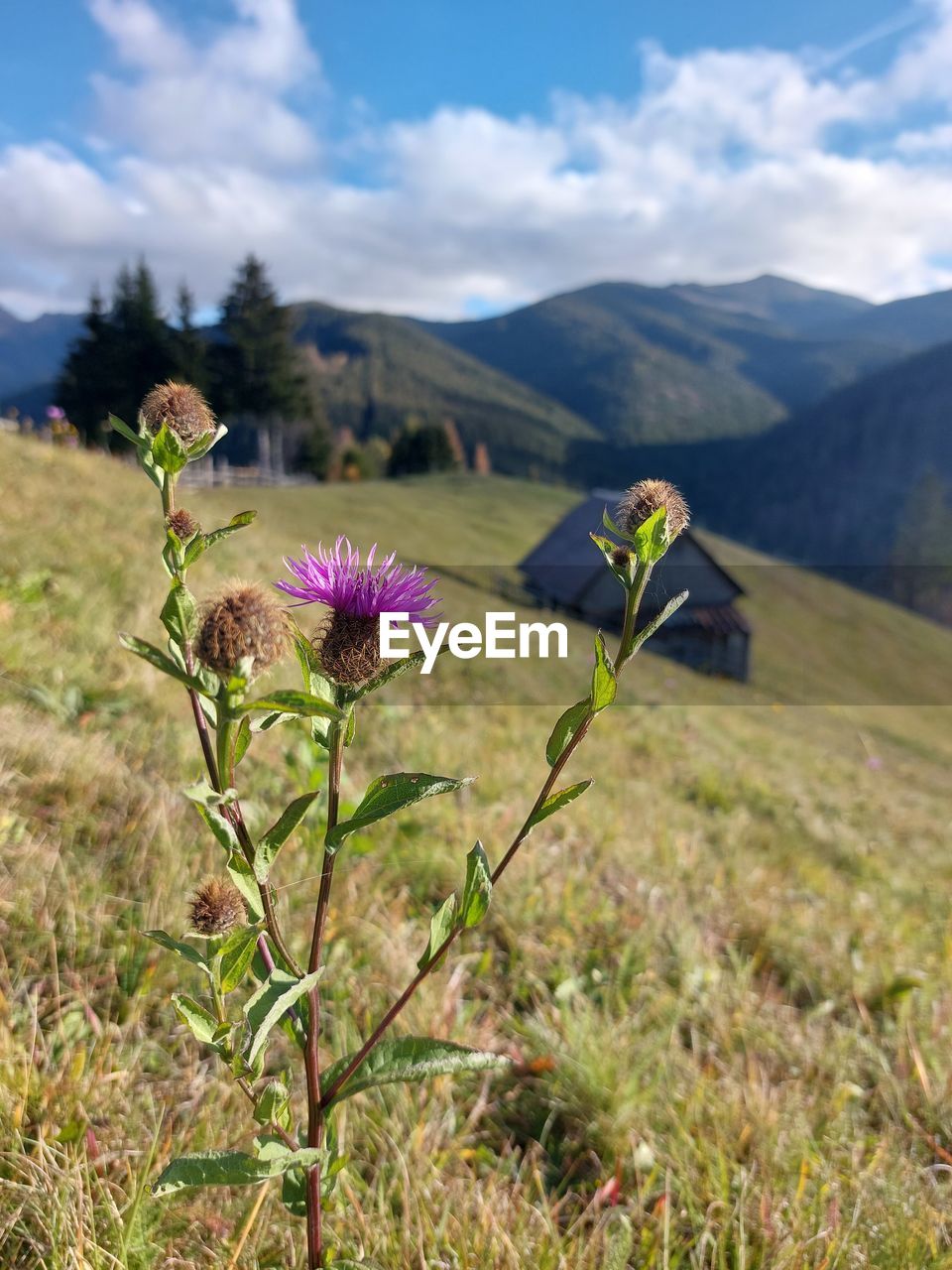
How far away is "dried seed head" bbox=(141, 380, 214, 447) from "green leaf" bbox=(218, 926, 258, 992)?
64cm

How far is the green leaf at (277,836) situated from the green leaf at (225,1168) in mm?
441

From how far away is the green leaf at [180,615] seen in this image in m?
0.85

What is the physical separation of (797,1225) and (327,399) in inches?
7041

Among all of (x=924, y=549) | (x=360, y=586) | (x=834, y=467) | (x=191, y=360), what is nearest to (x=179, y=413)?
(x=360, y=586)

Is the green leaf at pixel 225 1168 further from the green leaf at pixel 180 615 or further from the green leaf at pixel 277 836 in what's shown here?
the green leaf at pixel 180 615

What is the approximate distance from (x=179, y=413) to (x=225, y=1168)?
3.40 feet

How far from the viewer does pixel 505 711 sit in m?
7.21

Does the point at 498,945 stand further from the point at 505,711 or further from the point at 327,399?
the point at 327,399

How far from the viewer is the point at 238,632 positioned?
87 cm

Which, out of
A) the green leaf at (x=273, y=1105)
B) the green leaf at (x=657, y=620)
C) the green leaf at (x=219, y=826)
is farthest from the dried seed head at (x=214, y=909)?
the green leaf at (x=657, y=620)

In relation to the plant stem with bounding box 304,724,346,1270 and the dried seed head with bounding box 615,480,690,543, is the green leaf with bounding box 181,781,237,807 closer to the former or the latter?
the plant stem with bounding box 304,724,346,1270

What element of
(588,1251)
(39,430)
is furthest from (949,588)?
(588,1251)

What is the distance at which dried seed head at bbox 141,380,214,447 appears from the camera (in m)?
1.06

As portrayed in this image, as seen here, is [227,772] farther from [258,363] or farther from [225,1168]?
[258,363]
